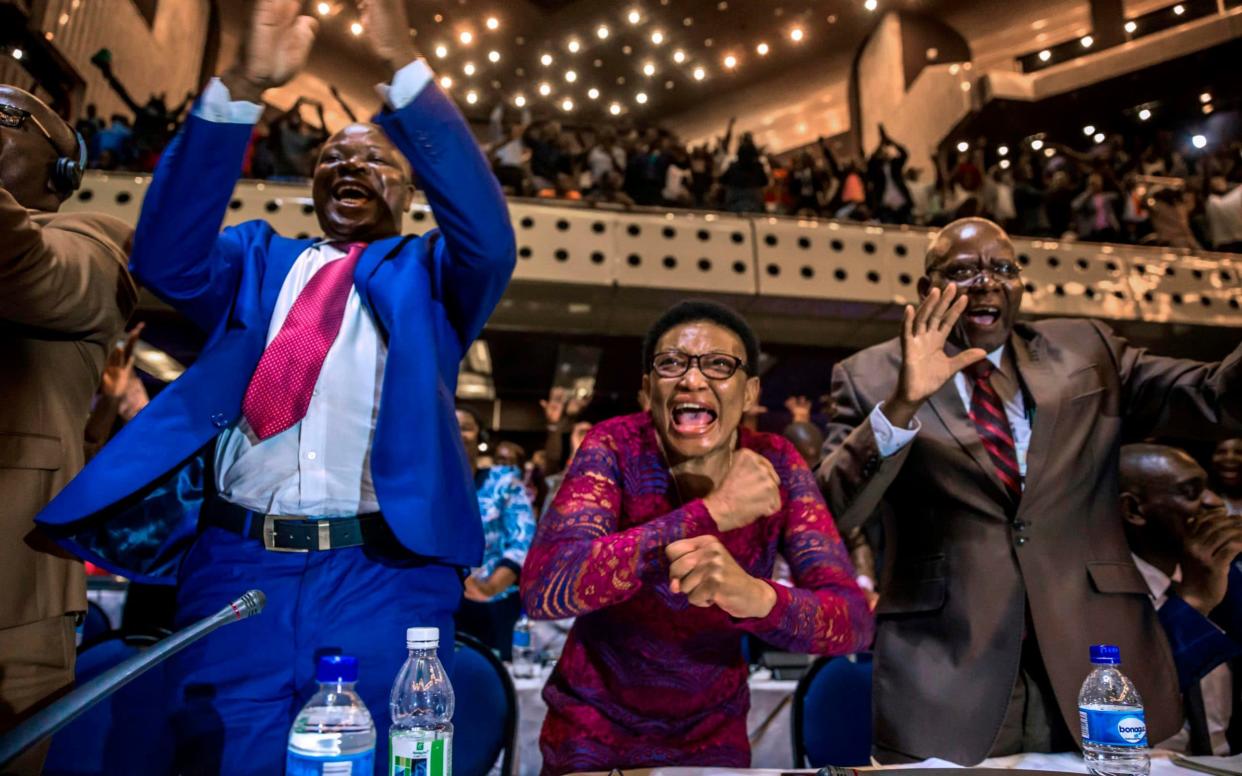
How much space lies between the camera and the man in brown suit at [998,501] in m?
1.64

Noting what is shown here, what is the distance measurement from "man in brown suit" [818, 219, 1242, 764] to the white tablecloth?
1.06 meters

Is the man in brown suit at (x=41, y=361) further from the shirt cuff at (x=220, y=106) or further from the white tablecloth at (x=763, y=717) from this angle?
the white tablecloth at (x=763, y=717)

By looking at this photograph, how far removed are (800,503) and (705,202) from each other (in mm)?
7132

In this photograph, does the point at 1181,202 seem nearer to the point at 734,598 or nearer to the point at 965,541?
the point at 965,541

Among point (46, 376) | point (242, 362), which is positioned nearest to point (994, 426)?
point (242, 362)

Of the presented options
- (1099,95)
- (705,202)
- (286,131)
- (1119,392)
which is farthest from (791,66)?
(1119,392)

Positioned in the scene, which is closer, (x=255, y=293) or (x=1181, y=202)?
(x=255, y=293)

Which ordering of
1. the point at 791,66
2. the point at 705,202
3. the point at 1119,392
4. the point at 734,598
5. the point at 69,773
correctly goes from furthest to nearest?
the point at 791,66, the point at 705,202, the point at 1119,392, the point at 69,773, the point at 734,598

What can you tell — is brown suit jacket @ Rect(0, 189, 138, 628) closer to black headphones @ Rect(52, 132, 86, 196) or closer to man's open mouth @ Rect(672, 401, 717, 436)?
black headphones @ Rect(52, 132, 86, 196)

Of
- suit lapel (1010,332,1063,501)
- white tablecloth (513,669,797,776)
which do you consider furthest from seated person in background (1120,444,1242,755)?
white tablecloth (513,669,797,776)

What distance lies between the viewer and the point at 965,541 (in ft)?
5.83

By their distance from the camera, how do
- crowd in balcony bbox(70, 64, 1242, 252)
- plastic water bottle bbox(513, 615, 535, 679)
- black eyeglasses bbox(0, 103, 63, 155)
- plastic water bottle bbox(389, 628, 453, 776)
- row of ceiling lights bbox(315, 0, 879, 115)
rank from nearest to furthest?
plastic water bottle bbox(389, 628, 453, 776)
black eyeglasses bbox(0, 103, 63, 155)
plastic water bottle bbox(513, 615, 535, 679)
crowd in balcony bbox(70, 64, 1242, 252)
row of ceiling lights bbox(315, 0, 879, 115)

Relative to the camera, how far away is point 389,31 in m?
1.32

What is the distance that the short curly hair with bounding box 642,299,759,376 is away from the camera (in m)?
1.67
